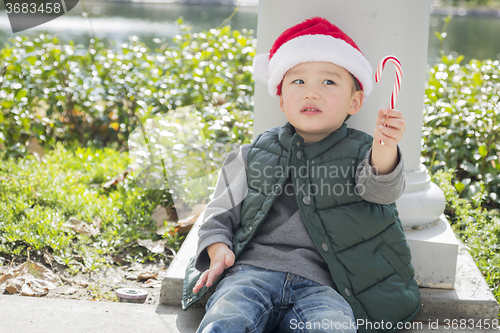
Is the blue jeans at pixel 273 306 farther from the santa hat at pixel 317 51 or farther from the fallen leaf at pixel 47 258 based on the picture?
the fallen leaf at pixel 47 258

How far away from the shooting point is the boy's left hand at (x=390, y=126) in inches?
61.4

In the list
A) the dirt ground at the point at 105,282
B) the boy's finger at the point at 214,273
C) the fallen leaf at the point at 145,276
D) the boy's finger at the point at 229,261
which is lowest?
the fallen leaf at the point at 145,276

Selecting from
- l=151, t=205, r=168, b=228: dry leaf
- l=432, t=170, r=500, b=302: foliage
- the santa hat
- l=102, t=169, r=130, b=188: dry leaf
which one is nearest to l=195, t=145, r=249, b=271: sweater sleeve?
the santa hat

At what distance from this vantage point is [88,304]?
189cm

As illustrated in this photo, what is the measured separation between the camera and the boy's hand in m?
1.56

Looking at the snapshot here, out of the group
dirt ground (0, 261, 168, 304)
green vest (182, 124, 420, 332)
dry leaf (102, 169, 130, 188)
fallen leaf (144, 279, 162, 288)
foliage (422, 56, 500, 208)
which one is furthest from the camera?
dry leaf (102, 169, 130, 188)

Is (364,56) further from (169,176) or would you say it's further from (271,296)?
(169,176)

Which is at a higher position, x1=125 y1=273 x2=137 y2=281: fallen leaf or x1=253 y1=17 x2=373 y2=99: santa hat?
x1=253 y1=17 x2=373 y2=99: santa hat

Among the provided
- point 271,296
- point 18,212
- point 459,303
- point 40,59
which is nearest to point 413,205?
point 459,303

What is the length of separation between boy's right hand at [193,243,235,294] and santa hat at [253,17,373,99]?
0.70m

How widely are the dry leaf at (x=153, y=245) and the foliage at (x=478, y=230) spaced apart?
1591 mm

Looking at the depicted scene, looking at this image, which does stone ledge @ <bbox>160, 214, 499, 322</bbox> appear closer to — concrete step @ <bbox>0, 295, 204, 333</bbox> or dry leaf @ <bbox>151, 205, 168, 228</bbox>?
concrete step @ <bbox>0, 295, 204, 333</bbox>

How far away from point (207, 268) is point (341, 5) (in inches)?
48.5

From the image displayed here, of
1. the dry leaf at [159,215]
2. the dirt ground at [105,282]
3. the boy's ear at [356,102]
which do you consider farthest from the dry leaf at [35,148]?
the boy's ear at [356,102]
